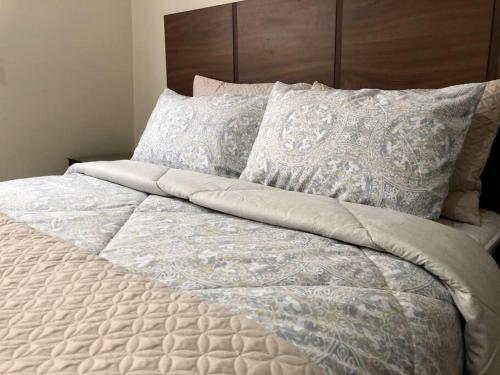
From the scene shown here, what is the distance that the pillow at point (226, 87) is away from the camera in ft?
6.63

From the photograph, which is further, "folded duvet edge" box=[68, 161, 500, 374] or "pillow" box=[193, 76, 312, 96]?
"pillow" box=[193, 76, 312, 96]

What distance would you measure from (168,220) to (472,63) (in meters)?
1.14

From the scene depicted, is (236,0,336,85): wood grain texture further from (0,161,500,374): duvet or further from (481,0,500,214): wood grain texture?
(0,161,500,374): duvet

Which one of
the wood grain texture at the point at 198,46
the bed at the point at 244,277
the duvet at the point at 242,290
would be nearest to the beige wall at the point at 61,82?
the wood grain texture at the point at 198,46

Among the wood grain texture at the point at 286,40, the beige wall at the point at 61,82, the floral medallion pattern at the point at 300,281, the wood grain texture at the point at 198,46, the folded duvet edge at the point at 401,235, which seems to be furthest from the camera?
the beige wall at the point at 61,82

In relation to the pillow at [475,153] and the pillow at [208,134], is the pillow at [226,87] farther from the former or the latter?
the pillow at [475,153]

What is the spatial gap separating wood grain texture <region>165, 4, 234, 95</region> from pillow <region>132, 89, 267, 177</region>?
1.61 ft

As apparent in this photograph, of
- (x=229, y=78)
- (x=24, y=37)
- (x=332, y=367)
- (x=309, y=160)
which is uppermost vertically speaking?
(x=24, y=37)

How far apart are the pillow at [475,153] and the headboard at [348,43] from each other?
0.52 feet

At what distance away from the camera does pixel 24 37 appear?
8.48ft

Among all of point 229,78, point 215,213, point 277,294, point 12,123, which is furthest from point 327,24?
point 12,123

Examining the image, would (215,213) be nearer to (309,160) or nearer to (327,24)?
(309,160)

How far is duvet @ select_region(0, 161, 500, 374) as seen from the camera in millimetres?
640

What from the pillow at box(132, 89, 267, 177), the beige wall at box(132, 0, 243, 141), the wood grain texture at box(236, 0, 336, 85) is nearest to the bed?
the pillow at box(132, 89, 267, 177)
